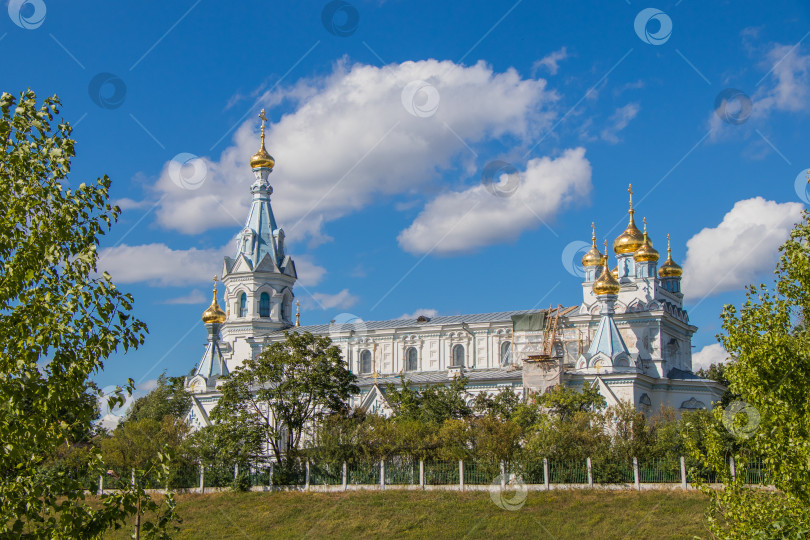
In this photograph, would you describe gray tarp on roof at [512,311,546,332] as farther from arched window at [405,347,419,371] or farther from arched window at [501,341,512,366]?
arched window at [405,347,419,371]

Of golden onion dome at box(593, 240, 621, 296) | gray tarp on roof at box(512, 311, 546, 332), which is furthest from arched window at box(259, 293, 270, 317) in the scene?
golden onion dome at box(593, 240, 621, 296)

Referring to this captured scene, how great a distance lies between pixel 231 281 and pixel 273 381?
20.5 meters

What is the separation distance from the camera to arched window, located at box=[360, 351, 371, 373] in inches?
2045

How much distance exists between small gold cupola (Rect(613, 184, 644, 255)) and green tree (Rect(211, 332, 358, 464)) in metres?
19.2

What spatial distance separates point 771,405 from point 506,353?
35.3m

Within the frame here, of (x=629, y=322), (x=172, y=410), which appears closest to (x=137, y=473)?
(x=629, y=322)

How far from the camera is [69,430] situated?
29.4 ft

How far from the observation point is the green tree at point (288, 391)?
34.8 metres

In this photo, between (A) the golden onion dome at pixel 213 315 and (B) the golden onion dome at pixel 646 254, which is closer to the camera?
(B) the golden onion dome at pixel 646 254

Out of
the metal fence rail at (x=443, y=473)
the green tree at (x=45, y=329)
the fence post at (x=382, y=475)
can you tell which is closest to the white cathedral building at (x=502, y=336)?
the metal fence rail at (x=443, y=473)

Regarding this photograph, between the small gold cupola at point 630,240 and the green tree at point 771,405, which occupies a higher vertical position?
the small gold cupola at point 630,240

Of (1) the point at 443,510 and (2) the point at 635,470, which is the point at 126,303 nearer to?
(1) the point at 443,510

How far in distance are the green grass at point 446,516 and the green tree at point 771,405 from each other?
1161 centimetres

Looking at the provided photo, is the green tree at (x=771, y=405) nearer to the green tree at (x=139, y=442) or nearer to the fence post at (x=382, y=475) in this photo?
the fence post at (x=382, y=475)
